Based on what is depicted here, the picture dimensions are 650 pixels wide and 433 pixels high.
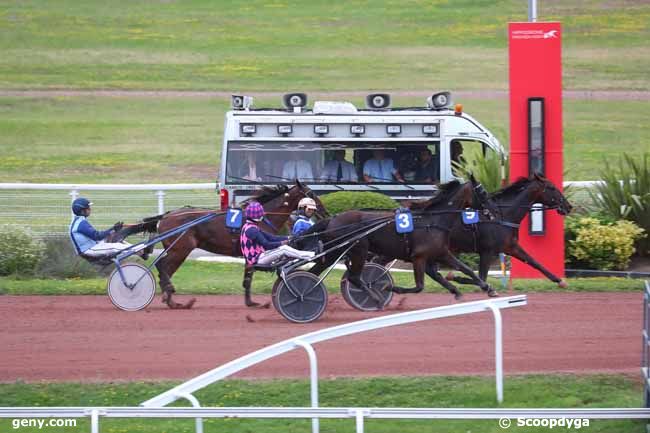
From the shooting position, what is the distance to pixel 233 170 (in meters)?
18.1

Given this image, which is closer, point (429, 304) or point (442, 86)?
point (429, 304)

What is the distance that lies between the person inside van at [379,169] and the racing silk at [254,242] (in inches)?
211

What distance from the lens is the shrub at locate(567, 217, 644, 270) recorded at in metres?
17.0

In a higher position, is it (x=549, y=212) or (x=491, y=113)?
(x=491, y=113)

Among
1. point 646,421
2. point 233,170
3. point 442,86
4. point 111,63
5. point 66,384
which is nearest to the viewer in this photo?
point 646,421

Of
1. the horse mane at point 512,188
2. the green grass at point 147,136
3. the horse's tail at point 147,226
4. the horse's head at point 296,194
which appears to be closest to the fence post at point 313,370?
the horse's head at point 296,194

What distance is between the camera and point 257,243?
43.5 feet

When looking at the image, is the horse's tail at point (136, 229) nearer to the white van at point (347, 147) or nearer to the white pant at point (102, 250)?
the white pant at point (102, 250)

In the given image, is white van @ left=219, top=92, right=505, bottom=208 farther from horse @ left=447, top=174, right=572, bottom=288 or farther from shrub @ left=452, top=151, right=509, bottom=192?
horse @ left=447, top=174, right=572, bottom=288

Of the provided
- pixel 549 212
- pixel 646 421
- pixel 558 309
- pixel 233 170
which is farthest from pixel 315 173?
pixel 646 421

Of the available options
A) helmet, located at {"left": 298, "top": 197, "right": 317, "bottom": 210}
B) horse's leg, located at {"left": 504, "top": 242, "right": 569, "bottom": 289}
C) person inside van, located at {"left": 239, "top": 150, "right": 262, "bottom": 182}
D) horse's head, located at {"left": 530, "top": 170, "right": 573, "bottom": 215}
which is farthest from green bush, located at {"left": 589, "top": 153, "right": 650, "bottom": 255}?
helmet, located at {"left": 298, "top": 197, "right": 317, "bottom": 210}

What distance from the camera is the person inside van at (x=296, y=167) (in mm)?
18312

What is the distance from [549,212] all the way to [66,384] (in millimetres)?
8231

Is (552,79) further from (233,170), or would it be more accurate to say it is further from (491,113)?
(491,113)
